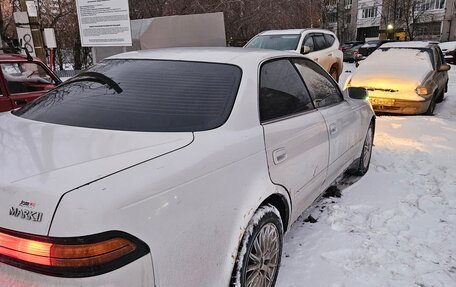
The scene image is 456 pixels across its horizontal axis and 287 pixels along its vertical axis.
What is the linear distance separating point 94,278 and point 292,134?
1633 mm

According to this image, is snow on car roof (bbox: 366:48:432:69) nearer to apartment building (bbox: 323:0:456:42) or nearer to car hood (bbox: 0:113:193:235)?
car hood (bbox: 0:113:193:235)

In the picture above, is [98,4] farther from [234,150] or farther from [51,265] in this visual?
[51,265]

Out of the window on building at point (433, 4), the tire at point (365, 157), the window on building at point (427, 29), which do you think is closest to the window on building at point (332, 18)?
the window on building at point (427, 29)

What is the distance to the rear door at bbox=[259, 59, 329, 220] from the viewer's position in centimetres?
249

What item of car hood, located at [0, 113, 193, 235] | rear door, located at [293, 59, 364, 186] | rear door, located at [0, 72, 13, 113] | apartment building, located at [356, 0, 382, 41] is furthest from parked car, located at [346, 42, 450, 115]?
apartment building, located at [356, 0, 382, 41]

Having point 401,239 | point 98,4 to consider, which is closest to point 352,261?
point 401,239

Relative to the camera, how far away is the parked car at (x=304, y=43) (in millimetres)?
9875

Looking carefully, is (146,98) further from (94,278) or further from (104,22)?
(104,22)

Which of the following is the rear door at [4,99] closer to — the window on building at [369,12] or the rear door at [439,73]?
the rear door at [439,73]

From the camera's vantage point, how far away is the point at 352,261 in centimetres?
293

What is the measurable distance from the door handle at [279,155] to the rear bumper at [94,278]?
1135 millimetres

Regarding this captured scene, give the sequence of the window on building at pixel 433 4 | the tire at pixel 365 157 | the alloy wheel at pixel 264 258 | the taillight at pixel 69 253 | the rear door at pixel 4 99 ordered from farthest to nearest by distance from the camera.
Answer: the window on building at pixel 433 4 → the rear door at pixel 4 99 → the tire at pixel 365 157 → the alloy wheel at pixel 264 258 → the taillight at pixel 69 253

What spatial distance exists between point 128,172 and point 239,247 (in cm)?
80

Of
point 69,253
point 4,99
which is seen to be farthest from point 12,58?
point 69,253
